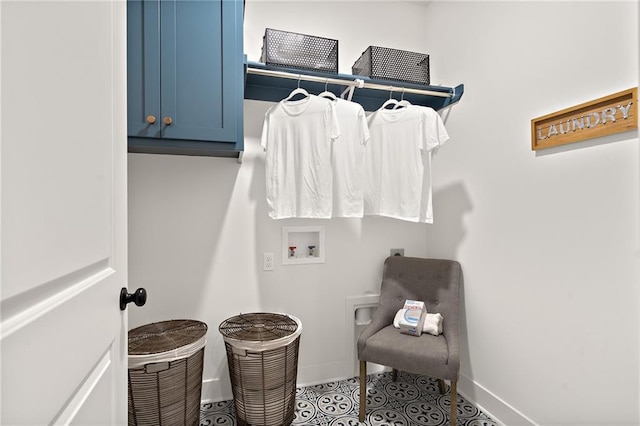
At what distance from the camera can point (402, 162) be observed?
204cm

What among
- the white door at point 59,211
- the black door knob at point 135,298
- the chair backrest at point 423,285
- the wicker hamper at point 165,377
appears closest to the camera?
the white door at point 59,211

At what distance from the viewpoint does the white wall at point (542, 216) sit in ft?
4.42

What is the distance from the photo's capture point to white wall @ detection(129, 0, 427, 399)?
2000 mm

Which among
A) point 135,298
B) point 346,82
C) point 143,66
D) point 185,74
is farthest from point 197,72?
point 135,298

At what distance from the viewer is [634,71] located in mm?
1296

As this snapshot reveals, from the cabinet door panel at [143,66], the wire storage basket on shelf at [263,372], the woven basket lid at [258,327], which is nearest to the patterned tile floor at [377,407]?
the wire storage basket on shelf at [263,372]

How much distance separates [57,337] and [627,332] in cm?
185

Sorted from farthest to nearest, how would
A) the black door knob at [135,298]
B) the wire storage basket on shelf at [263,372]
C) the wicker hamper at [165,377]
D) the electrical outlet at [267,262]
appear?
the electrical outlet at [267,262] → the wire storage basket on shelf at [263,372] → the wicker hamper at [165,377] → the black door knob at [135,298]

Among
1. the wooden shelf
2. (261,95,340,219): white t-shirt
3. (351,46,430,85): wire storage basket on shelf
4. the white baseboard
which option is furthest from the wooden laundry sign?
the white baseboard

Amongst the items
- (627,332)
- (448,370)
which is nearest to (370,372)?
(448,370)

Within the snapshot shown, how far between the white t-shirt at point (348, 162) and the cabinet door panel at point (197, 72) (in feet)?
2.03

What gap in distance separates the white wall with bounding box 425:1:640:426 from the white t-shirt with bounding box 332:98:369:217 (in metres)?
0.72

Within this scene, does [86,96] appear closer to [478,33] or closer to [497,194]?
[497,194]

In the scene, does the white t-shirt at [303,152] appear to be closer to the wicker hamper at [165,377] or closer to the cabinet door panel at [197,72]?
the cabinet door panel at [197,72]
